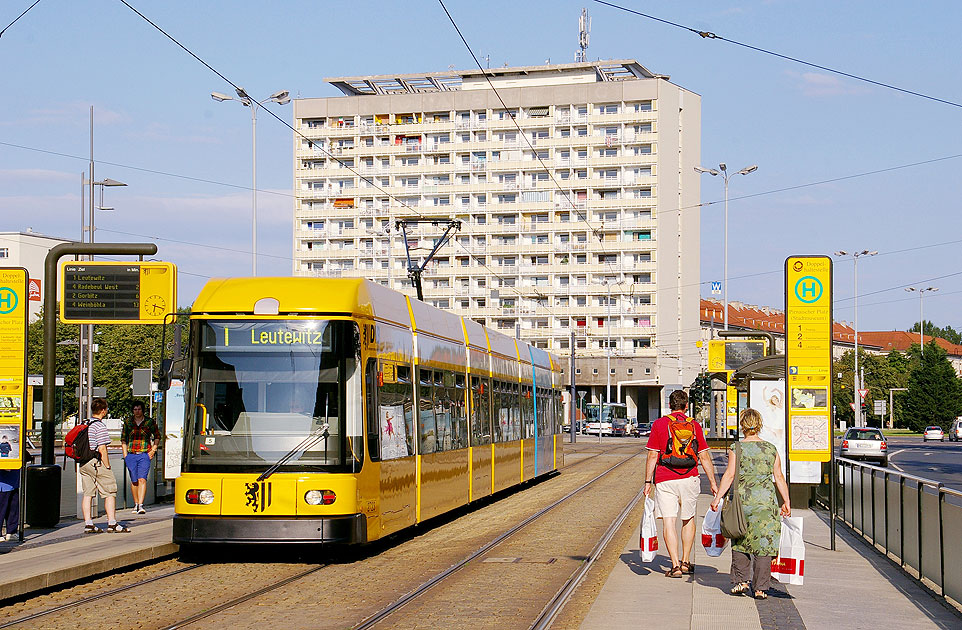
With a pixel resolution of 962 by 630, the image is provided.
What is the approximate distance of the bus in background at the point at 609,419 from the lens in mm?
91500

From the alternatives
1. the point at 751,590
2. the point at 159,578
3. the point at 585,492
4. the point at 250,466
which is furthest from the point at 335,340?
the point at 585,492

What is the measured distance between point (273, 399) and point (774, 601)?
5.62m

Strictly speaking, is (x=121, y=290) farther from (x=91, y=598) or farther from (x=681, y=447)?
(x=681, y=447)

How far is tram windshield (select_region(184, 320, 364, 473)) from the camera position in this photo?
516 inches

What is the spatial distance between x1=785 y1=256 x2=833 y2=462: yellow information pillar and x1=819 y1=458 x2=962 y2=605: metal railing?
2.90 feet

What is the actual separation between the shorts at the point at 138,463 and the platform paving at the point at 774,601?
7705mm

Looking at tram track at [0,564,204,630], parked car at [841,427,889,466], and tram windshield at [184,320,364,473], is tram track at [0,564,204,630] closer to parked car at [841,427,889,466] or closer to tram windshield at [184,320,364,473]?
tram windshield at [184,320,364,473]

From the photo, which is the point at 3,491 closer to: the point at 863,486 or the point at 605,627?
the point at 605,627

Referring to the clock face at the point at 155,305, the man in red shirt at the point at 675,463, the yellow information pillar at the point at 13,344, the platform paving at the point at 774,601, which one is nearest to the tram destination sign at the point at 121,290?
the clock face at the point at 155,305

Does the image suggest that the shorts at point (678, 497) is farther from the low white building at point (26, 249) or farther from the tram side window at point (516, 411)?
the low white building at point (26, 249)

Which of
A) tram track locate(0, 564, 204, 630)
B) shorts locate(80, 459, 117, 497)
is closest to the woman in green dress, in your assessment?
tram track locate(0, 564, 204, 630)

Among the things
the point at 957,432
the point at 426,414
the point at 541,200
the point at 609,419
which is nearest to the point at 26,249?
the point at 541,200

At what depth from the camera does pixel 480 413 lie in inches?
834

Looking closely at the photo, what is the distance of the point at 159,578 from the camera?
1214cm
